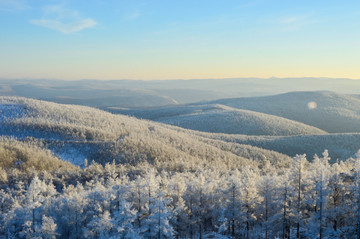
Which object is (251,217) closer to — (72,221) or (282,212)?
(282,212)


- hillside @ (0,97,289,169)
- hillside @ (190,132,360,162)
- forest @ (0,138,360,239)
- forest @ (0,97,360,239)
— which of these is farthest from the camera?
hillside @ (190,132,360,162)

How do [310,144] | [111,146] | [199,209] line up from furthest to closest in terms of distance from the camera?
[310,144], [111,146], [199,209]

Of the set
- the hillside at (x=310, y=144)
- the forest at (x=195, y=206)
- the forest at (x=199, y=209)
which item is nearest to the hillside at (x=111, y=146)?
the hillside at (x=310, y=144)

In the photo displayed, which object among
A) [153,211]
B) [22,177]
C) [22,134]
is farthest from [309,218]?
[22,134]

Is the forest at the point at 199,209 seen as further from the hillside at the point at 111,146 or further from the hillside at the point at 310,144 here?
the hillside at the point at 310,144

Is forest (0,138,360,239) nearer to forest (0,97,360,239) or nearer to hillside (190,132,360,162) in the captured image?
forest (0,97,360,239)

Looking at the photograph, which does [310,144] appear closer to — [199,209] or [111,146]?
[111,146]

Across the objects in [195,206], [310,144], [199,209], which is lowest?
[310,144]

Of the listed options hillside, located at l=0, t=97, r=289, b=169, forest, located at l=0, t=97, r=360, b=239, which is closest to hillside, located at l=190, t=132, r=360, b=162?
hillside, located at l=0, t=97, r=289, b=169

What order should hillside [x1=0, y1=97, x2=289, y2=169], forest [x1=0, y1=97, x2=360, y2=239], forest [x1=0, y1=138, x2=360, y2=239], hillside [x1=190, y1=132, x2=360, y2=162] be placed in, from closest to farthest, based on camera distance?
forest [x1=0, y1=138, x2=360, y2=239] < forest [x1=0, y1=97, x2=360, y2=239] < hillside [x1=0, y1=97, x2=289, y2=169] < hillside [x1=190, y1=132, x2=360, y2=162]

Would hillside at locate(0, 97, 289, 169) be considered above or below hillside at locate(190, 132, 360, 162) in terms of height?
above

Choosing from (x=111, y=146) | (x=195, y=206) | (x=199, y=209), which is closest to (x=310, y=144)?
(x=111, y=146)
